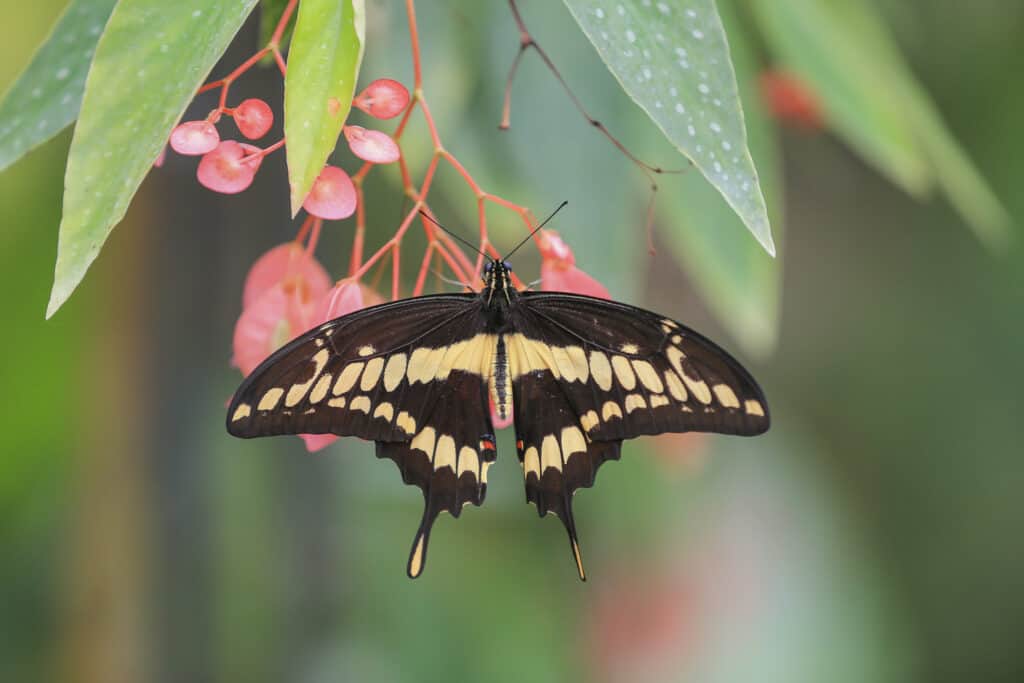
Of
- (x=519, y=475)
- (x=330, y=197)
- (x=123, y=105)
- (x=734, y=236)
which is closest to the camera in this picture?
(x=123, y=105)

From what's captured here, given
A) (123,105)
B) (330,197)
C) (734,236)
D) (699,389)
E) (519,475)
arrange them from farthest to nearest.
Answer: (519,475) < (734,236) < (699,389) < (330,197) < (123,105)

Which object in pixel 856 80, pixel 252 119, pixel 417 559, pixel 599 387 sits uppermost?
pixel 856 80

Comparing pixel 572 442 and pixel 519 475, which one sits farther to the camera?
pixel 519 475

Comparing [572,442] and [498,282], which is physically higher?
[498,282]

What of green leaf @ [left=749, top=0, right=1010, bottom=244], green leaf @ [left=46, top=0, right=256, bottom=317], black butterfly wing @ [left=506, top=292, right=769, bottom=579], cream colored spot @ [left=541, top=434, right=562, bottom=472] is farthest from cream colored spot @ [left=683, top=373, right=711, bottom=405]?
green leaf @ [left=749, top=0, right=1010, bottom=244]

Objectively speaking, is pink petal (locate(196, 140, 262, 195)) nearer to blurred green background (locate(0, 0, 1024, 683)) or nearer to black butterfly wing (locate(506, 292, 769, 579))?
black butterfly wing (locate(506, 292, 769, 579))

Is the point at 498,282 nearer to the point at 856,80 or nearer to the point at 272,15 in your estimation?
the point at 272,15

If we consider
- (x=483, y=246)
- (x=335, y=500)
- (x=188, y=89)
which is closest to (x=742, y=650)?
(x=335, y=500)

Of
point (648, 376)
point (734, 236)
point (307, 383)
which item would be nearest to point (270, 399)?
point (307, 383)
